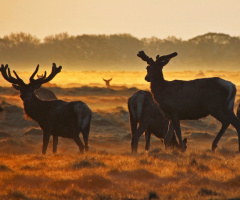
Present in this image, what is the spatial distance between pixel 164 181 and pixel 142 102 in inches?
216

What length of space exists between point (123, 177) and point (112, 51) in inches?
6230

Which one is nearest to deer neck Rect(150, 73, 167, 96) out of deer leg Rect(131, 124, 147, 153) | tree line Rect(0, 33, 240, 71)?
deer leg Rect(131, 124, 147, 153)

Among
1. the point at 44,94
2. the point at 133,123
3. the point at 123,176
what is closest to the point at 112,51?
the point at 44,94

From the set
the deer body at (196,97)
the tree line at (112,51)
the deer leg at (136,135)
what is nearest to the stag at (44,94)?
Answer: the deer leg at (136,135)

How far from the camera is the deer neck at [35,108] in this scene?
17.0 metres

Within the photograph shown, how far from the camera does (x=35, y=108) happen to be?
55.8 feet

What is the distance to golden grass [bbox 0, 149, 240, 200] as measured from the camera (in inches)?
412

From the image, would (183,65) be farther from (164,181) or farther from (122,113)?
(164,181)

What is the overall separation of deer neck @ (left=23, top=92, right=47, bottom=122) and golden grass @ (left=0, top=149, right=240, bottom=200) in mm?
2043

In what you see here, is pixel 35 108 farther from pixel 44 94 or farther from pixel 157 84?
pixel 44 94

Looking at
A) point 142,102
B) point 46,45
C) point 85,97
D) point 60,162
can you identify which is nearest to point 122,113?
point 85,97

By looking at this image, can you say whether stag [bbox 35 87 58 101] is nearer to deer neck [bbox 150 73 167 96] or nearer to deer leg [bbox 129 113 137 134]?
deer leg [bbox 129 113 137 134]

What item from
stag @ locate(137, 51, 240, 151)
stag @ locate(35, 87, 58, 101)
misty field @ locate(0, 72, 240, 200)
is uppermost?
stag @ locate(137, 51, 240, 151)

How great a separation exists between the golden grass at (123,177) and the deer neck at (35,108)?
6.70ft
